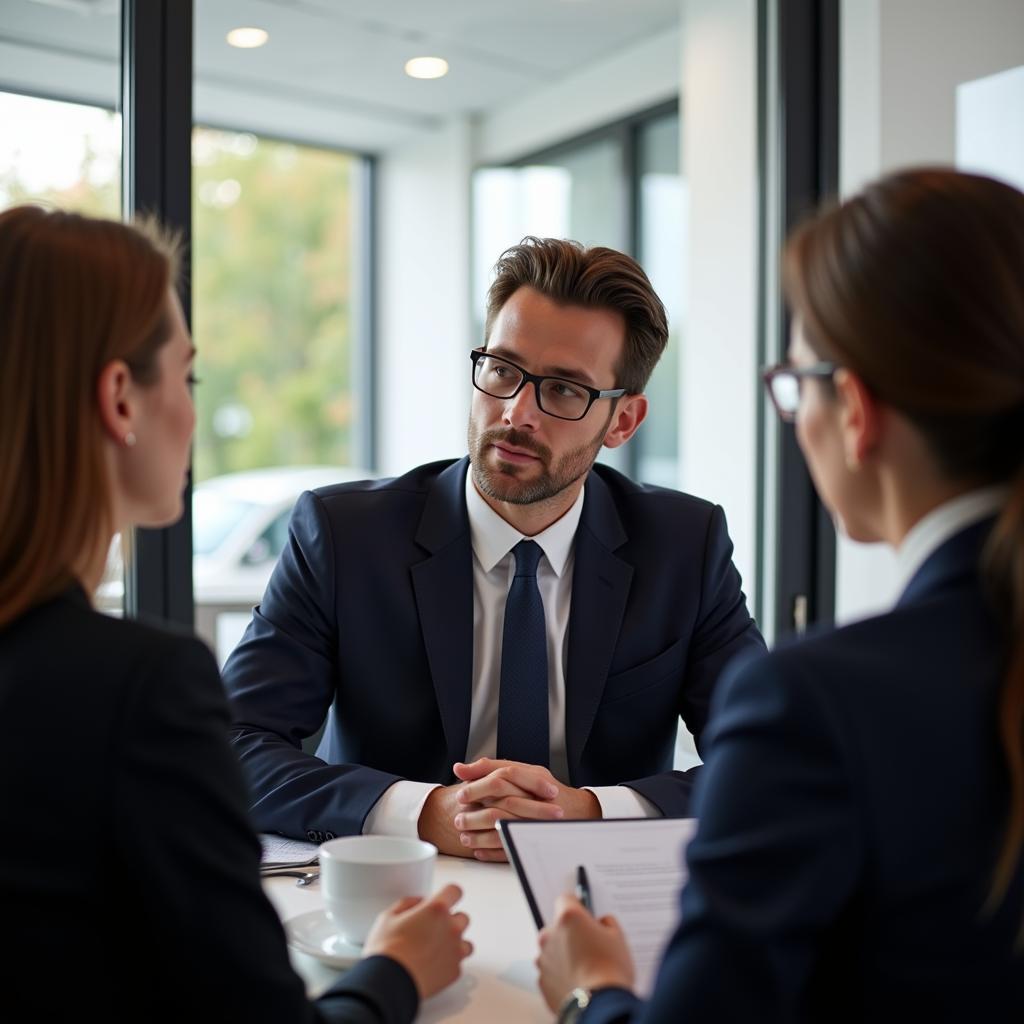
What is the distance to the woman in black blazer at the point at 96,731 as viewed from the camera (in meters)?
0.77

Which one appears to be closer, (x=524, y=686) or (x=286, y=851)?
(x=286, y=851)

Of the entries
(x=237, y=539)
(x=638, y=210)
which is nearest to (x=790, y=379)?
(x=638, y=210)

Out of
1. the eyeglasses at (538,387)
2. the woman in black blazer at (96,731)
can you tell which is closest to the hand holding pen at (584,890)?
the woman in black blazer at (96,731)

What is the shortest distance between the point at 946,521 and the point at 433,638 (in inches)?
41.1

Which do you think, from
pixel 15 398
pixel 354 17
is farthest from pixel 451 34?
pixel 15 398

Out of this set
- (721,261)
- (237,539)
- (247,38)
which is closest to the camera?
(721,261)

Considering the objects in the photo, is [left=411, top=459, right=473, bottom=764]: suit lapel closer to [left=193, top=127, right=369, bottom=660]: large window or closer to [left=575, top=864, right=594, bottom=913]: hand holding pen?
[left=575, top=864, right=594, bottom=913]: hand holding pen

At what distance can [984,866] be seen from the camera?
73 centimetres

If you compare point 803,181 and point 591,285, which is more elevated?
point 803,181

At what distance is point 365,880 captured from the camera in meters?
1.09

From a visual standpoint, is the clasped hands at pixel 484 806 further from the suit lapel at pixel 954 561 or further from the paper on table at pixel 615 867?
the suit lapel at pixel 954 561

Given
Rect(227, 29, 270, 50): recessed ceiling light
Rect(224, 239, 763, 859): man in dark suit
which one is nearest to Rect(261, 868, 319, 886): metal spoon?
Rect(224, 239, 763, 859): man in dark suit

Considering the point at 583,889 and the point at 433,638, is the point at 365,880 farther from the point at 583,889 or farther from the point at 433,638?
the point at 433,638

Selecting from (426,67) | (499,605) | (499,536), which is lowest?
(499,605)
